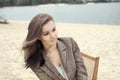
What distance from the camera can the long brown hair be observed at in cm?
186

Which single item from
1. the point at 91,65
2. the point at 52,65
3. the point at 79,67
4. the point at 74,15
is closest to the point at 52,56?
the point at 52,65

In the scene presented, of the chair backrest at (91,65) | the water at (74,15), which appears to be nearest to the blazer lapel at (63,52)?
the chair backrest at (91,65)

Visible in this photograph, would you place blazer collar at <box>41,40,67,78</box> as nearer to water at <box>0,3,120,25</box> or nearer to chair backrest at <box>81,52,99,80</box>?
chair backrest at <box>81,52,99,80</box>

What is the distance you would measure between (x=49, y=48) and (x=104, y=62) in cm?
479

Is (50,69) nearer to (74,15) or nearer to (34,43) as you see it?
(34,43)

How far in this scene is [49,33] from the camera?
6.22ft

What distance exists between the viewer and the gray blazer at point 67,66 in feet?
6.42

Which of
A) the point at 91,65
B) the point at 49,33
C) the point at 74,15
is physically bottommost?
the point at 74,15

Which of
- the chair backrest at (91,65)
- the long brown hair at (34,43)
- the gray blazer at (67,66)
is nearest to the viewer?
the long brown hair at (34,43)

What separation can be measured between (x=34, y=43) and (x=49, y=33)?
0.40 ft

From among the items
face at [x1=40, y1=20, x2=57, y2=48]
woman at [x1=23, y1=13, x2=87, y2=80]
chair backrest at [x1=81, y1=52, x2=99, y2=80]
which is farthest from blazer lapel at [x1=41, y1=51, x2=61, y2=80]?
chair backrest at [x1=81, y1=52, x2=99, y2=80]

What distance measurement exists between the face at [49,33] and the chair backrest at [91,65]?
0.35m

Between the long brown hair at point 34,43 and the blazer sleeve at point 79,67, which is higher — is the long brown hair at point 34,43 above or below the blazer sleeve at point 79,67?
above

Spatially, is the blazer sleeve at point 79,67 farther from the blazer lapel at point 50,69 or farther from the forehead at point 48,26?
the forehead at point 48,26
